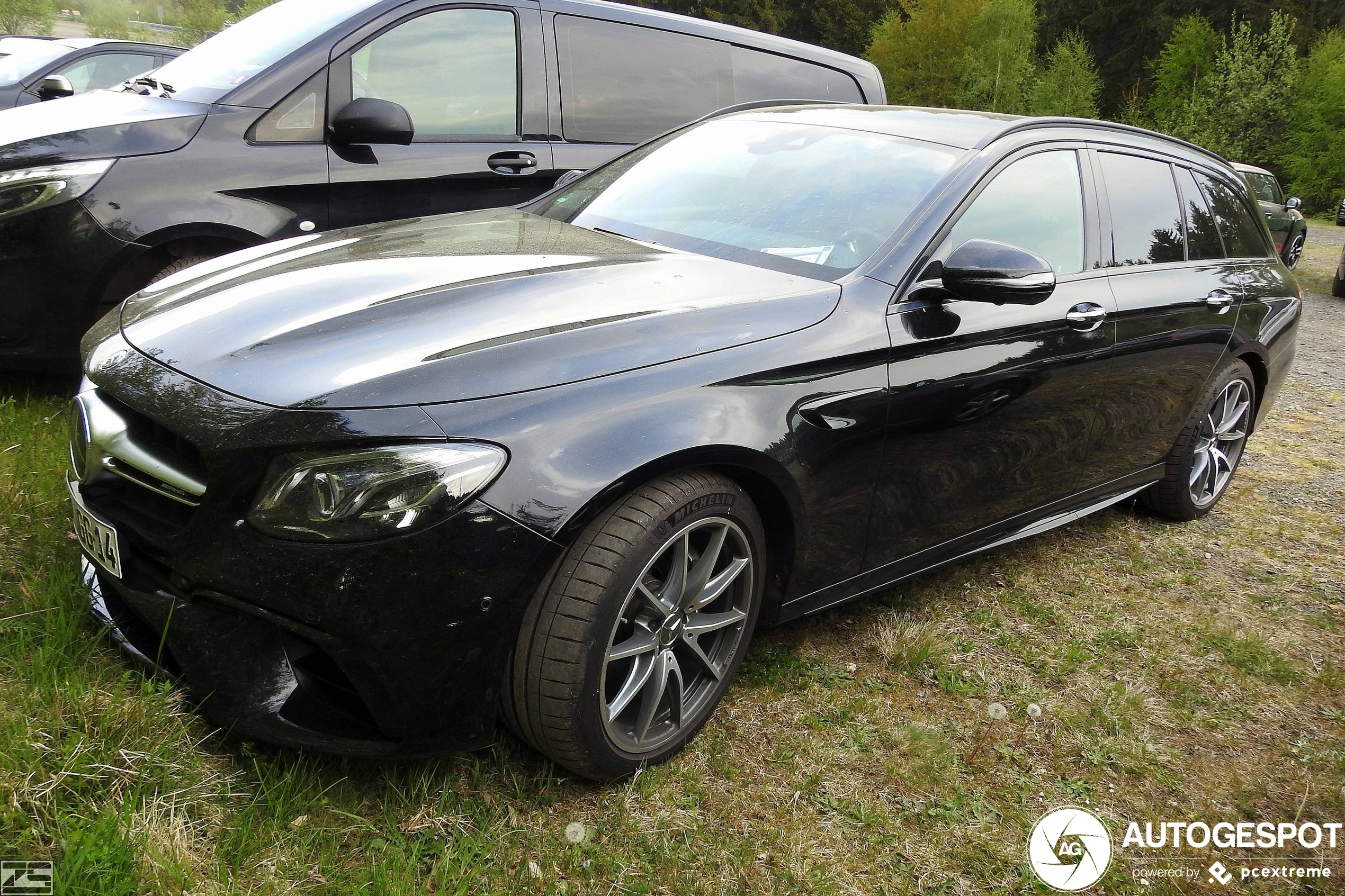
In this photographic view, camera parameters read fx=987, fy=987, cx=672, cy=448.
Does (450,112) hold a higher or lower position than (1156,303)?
higher

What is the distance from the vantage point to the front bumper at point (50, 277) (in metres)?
3.30

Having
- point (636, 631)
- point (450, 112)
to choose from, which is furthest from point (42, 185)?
point (636, 631)

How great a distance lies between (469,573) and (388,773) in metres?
0.58

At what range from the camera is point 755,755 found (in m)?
2.42

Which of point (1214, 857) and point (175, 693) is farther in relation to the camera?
point (1214, 857)

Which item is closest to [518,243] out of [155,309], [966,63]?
[155,309]

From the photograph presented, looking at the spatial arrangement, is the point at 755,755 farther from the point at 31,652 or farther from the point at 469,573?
the point at 31,652

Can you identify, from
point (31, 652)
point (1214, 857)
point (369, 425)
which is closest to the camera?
point (369, 425)

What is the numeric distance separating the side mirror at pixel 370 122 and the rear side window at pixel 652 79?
0.97 m

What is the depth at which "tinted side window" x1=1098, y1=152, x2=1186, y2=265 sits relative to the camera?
348 centimetres

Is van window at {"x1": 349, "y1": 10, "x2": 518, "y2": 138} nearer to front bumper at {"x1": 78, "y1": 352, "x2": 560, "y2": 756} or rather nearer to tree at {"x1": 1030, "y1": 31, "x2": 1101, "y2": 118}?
front bumper at {"x1": 78, "y1": 352, "x2": 560, "y2": 756}

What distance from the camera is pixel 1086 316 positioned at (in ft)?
10.4

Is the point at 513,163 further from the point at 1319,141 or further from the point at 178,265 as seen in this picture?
the point at 1319,141

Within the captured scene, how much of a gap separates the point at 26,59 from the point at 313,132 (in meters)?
7.70
